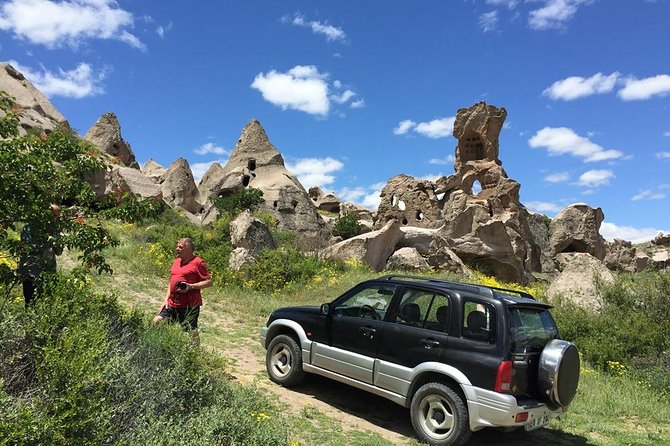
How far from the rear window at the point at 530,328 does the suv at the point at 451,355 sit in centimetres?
1

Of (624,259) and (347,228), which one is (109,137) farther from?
(624,259)

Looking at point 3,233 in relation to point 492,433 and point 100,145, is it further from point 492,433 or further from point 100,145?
point 100,145

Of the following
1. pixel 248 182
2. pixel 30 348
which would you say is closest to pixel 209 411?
pixel 30 348

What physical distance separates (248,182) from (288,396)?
35280 mm

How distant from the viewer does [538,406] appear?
4.79 m

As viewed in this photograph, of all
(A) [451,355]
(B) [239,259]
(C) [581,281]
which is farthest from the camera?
(B) [239,259]

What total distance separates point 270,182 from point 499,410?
35833 mm

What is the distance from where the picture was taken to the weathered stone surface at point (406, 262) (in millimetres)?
18188

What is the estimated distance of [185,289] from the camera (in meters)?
6.52

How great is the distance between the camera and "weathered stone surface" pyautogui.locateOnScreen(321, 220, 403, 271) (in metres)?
17.6

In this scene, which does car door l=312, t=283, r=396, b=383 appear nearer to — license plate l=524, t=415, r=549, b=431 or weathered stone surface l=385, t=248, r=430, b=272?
license plate l=524, t=415, r=549, b=431

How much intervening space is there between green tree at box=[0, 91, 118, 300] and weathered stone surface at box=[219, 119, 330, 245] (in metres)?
27.2

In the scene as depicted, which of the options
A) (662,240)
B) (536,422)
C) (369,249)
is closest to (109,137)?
(369,249)

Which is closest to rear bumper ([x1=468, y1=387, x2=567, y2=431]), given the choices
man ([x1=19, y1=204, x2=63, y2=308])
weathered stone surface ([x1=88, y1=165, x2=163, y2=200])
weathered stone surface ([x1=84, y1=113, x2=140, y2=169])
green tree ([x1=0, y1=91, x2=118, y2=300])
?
green tree ([x1=0, y1=91, x2=118, y2=300])
